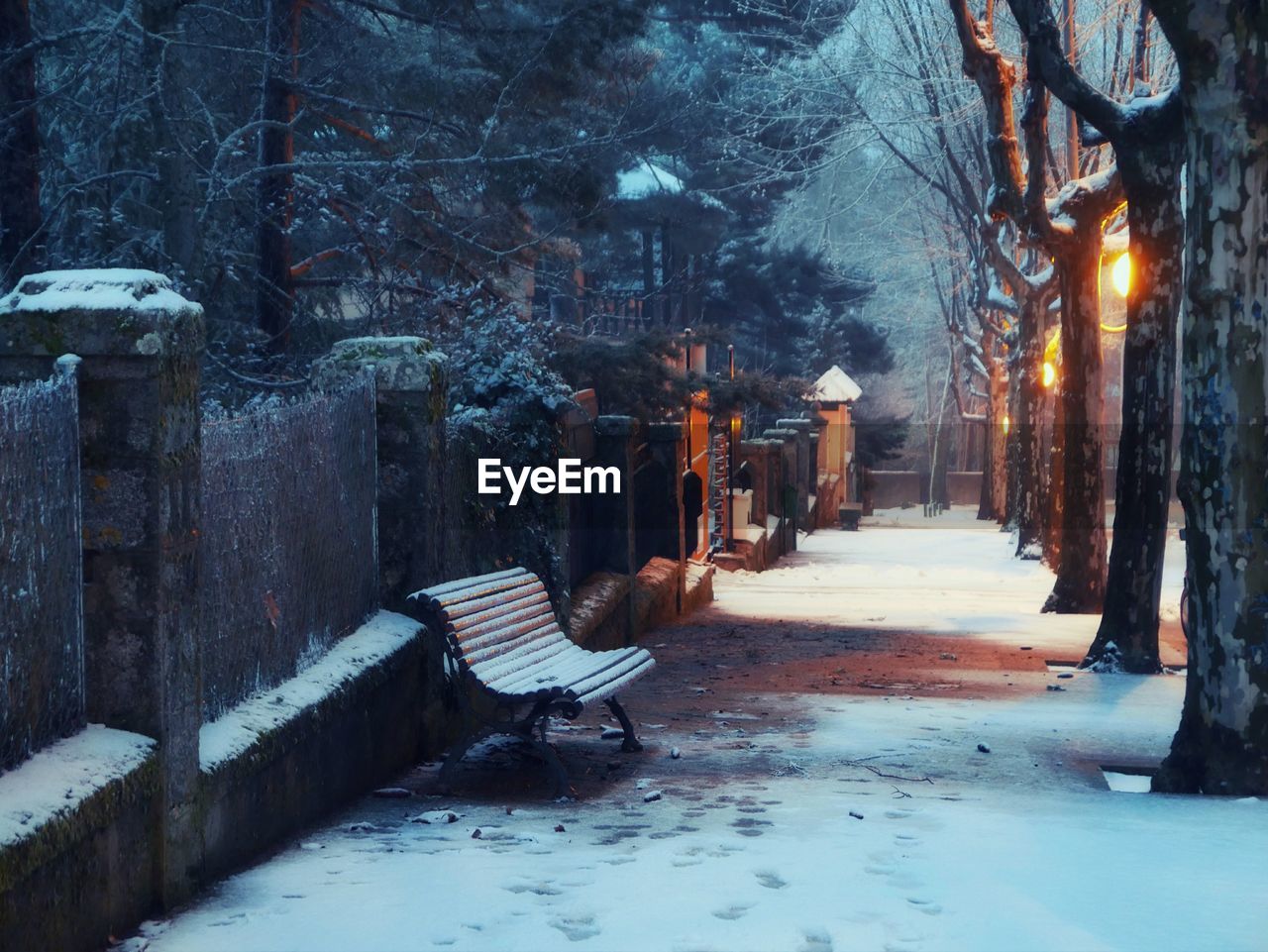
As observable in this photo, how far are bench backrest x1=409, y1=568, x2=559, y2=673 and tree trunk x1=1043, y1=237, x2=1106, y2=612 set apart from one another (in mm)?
8338

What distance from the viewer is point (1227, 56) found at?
6.61 metres

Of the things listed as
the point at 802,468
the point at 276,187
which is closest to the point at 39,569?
the point at 276,187

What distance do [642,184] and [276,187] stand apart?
73.1 ft

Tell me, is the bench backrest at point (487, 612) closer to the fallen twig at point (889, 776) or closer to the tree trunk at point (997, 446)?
the fallen twig at point (889, 776)

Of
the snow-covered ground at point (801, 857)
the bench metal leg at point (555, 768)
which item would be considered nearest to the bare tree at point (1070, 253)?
the snow-covered ground at point (801, 857)

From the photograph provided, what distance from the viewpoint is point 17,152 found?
1196 centimetres

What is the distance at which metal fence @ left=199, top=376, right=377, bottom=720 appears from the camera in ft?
17.8

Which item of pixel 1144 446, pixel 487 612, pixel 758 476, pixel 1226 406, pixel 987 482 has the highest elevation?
pixel 1226 406

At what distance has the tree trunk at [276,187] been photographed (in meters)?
13.6

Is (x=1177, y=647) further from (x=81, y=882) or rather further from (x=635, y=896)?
(x=81, y=882)

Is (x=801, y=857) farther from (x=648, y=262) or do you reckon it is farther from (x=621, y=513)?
(x=648, y=262)

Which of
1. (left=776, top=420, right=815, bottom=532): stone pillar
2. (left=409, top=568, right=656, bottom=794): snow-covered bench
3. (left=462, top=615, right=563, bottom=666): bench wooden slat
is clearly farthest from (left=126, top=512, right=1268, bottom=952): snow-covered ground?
(left=776, top=420, right=815, bottom=532): stone pillar

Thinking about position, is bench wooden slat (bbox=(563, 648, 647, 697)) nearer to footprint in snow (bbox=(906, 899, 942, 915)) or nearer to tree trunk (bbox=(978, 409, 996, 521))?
footprint in snow (bbox=(906, 899, 942, 915))

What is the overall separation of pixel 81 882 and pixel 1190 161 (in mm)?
5520
